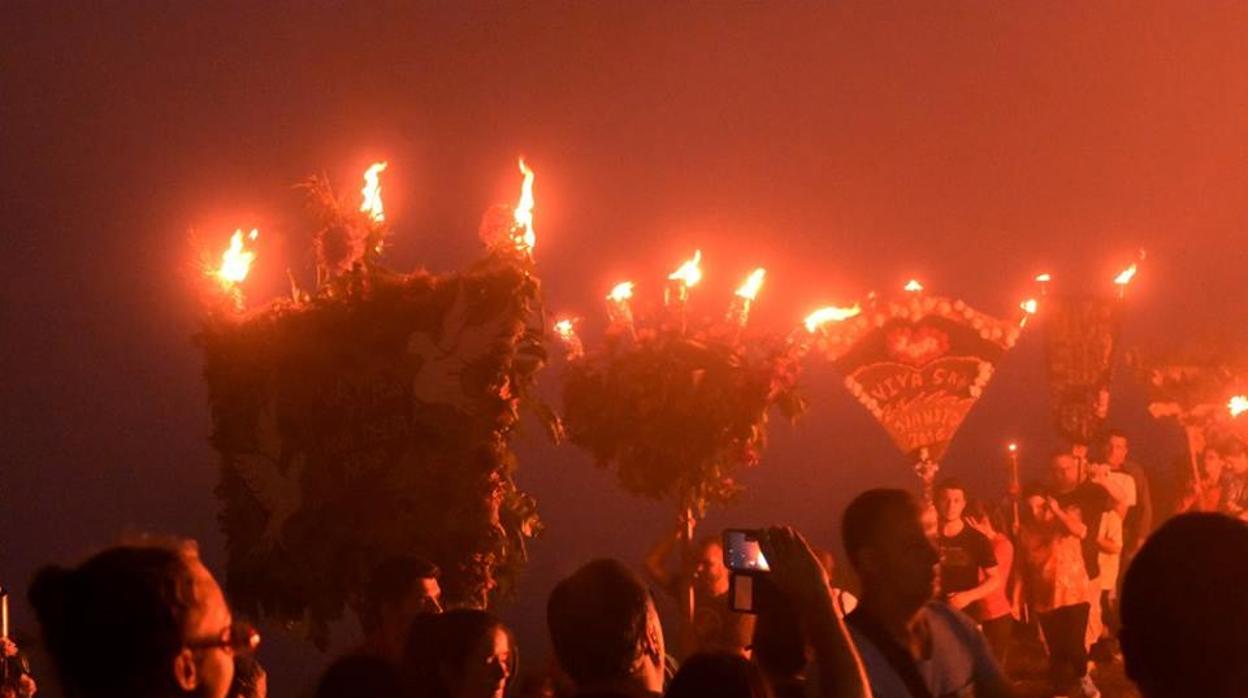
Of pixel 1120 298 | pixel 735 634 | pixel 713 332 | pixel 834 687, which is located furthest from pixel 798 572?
pixel 1120 298

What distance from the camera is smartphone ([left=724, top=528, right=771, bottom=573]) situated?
577 cm

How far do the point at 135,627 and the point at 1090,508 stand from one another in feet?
42.4

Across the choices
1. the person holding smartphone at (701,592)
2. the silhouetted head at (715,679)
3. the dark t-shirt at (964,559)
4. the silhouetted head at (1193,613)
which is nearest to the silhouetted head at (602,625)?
the silhouetted head at (715,679)

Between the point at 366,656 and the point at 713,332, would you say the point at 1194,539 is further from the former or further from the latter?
the point at 713,332

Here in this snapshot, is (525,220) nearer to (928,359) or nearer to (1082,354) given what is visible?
(928,359)

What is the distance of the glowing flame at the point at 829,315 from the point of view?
14.3 metres

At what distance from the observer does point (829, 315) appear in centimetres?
1498

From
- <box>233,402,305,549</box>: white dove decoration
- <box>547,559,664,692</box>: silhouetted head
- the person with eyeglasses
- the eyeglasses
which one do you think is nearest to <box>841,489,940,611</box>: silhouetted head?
<box>547,559,664,692</box>: silhouetted head

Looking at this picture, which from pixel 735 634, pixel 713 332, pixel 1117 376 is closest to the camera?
pixel 735 634

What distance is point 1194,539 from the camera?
3.21m

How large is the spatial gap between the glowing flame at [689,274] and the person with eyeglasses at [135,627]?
10.2 meters

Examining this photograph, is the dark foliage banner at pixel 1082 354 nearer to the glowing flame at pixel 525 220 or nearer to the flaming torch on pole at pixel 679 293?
the flaming torch on pole at pixel 679 293

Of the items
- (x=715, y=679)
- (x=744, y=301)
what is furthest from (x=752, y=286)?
(x=715, y=679)

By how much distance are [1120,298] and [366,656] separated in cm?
1407
